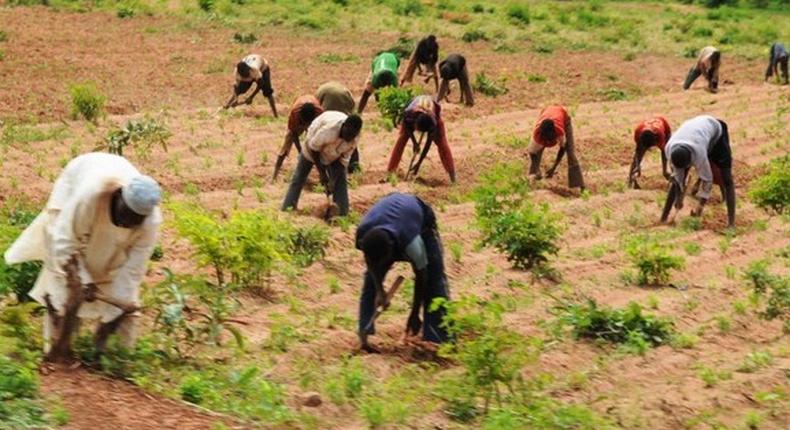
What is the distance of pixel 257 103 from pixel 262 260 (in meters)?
10.0

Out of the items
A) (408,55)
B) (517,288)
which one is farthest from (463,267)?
(408,55)

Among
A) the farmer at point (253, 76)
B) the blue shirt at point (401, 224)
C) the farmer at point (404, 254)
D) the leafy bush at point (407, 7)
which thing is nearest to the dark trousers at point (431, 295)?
the farmer at point (404, 254)

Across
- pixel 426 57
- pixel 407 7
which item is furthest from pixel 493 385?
pixel 407 7

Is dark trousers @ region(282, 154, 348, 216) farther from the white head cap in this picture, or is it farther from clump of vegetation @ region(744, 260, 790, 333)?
the white head cap

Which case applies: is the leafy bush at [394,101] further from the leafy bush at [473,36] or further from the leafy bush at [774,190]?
the leafy bush at [473,36]

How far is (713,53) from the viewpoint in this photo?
23.0 meters

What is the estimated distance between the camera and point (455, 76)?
20547mm

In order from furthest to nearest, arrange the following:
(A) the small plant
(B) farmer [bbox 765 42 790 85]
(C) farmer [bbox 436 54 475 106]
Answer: (A) the small plant < (B) farmer [bbox 765 42 790 85] < (C) farmer [bbox 436 54 475 106]

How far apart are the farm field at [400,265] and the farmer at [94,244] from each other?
0.25 metres

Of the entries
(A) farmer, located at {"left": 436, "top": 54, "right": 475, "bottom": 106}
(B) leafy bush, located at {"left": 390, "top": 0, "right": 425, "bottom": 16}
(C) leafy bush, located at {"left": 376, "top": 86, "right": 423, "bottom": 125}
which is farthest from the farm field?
(B) leafy bush, located at {"left": 390, "top": 0, "right": 425, "bottom": 16}

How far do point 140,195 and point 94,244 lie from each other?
1.57 feet

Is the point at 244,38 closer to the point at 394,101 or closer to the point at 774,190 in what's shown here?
the point at 394,101

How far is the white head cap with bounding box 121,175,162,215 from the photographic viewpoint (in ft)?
24.1

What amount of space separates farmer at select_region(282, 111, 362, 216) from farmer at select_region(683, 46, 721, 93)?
11573mm
